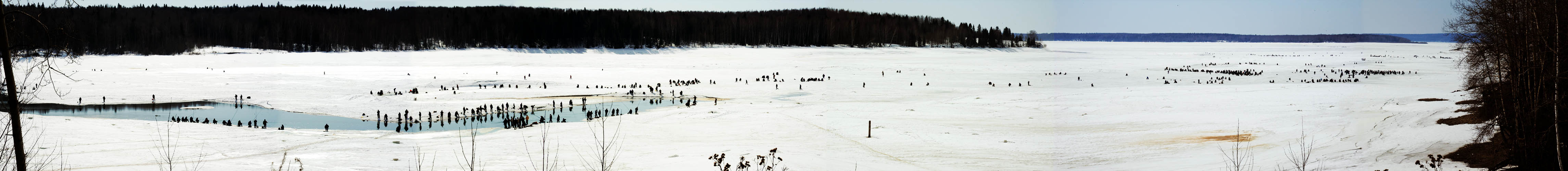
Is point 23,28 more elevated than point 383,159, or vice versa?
point 23,28

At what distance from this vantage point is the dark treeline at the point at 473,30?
78875 millimetres

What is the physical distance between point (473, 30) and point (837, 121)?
229 feet

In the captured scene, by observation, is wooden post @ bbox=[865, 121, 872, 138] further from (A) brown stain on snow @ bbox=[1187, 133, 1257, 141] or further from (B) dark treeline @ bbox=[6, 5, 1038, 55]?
(B) dark treeline @ bbox=[6, 5, 1038, 55]

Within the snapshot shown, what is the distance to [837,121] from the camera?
72.3ft

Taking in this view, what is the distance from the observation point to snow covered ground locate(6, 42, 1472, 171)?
578 inches

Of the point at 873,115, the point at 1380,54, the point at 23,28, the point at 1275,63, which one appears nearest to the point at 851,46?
the point at 1275,63

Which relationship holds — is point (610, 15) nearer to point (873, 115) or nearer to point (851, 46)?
point (851, 46)

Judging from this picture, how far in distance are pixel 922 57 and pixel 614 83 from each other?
38757mm

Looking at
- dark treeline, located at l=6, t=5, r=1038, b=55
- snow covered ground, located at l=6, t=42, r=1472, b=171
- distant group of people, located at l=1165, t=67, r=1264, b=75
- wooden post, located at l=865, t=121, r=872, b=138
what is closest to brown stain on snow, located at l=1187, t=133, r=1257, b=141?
snow covered ground, located at l=6, t=42, r=1472, b=171

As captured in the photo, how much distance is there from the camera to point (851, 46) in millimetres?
99188

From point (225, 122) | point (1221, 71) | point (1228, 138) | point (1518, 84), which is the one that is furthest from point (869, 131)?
point (1221, 71)

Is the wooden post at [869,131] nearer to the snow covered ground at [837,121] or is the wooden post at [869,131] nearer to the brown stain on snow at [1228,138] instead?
the snow covered ground at [837,121]

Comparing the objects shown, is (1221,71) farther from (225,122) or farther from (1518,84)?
(225,122)

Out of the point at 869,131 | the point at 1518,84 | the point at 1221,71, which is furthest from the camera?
the point at 1221,71
